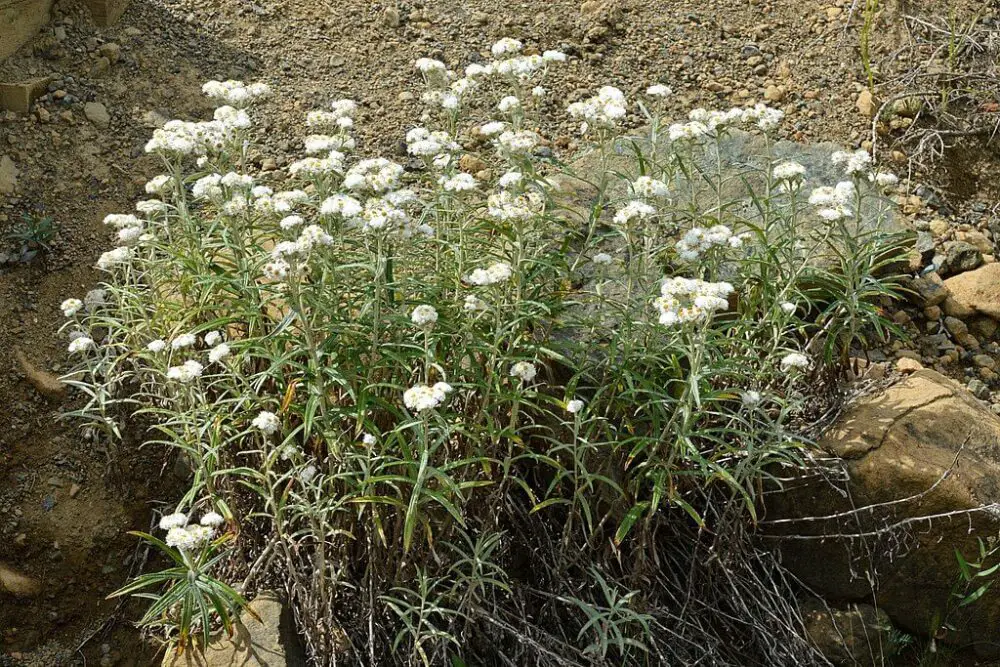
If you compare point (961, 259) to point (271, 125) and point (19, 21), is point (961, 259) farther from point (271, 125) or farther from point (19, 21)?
point (19, 21)

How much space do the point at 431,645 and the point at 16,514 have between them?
1.76 meters

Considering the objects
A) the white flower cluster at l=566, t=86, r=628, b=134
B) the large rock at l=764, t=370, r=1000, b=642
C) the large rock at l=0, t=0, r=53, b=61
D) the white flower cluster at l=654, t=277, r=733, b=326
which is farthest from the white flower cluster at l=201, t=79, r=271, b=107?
the large rock at l=764, t=370, r=1000, b=642

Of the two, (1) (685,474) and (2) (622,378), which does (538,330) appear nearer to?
(2) (622,378)

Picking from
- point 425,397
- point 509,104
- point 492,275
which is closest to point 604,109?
point 509,104

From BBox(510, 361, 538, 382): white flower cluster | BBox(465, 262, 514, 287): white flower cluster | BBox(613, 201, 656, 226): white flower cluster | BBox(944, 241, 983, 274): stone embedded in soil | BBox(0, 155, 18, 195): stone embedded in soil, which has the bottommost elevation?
BBox(944, 241, 983, 274): stone embedded in soil

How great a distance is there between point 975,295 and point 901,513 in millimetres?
1461

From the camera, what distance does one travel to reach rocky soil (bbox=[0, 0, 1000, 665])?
12.6 feet

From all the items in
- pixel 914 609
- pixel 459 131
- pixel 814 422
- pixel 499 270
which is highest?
pixel 499 270

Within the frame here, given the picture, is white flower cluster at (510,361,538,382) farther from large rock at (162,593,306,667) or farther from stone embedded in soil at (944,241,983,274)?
stone embedded in soil at (944,241,983,274)

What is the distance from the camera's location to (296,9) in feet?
18.9

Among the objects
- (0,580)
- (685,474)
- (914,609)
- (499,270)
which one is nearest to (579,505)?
(685,474)

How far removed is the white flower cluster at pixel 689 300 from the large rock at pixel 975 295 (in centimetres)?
221

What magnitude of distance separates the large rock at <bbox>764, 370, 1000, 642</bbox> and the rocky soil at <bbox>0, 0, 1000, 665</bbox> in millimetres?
551

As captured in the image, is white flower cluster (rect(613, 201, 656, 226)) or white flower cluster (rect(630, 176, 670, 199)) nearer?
white flower cluster (rect(613, 201, 656, 226))
